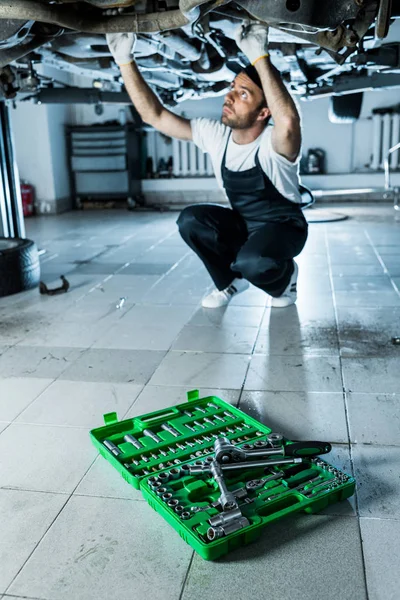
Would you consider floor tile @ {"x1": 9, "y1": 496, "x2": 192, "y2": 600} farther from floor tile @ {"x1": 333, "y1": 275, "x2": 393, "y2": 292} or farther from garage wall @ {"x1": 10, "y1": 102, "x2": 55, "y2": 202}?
garage wall @ {"x1": 10, "y1": 102, "x2": 55, "y2": 202}

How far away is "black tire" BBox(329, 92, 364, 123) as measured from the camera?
4340 millimetres

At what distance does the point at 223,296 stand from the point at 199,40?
50.5 inches

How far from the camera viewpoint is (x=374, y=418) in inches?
65.5

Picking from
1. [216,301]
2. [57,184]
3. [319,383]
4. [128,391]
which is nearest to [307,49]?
[216,301]

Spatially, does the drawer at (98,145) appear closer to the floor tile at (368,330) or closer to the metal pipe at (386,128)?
the metal pipe at (386,128)

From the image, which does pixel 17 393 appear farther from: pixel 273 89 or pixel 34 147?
pixel 34 147

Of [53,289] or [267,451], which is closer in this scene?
[267,451]

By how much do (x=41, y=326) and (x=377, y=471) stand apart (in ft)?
5.75

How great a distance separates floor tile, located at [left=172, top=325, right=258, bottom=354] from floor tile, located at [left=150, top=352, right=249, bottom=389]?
0.20ft

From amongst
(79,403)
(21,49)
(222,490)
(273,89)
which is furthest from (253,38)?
(222,490)

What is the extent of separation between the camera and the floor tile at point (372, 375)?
1879 mm

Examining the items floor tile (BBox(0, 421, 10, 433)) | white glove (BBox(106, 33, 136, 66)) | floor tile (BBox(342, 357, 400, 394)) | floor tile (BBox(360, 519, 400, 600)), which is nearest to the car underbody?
white glove (BBox(106, 33, 136, 66))

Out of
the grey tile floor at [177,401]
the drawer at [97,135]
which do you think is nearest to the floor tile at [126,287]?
the grey tile floor at [177,401]

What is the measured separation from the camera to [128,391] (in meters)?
1.91
